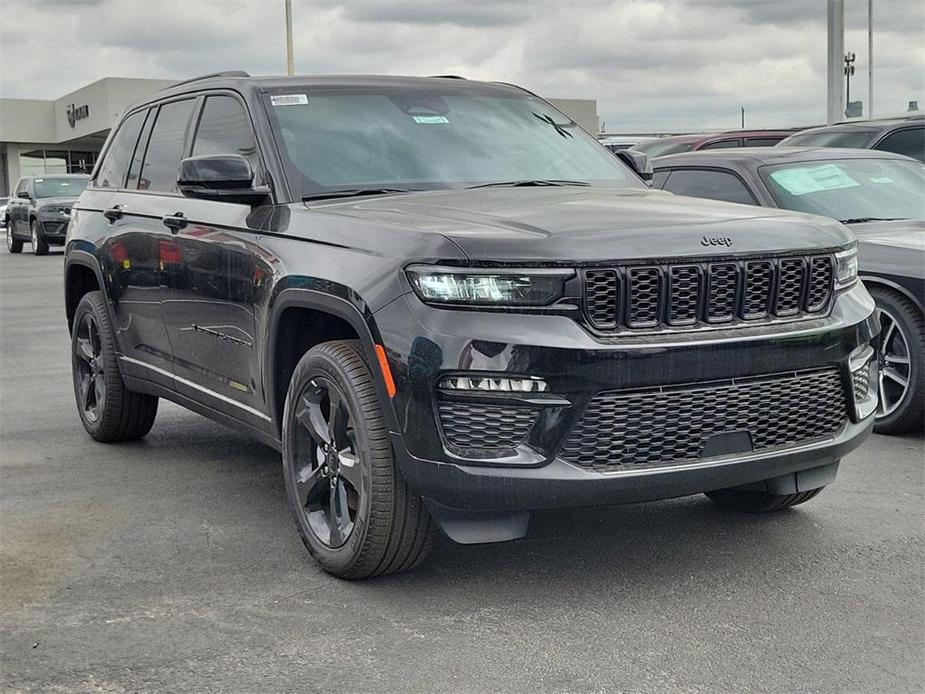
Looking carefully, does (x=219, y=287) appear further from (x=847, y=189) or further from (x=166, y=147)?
(x=847, y=189)

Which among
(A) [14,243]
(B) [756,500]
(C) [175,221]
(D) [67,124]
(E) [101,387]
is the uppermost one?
(D) [67,124]

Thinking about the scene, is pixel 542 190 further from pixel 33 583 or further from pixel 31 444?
pixel 31 444

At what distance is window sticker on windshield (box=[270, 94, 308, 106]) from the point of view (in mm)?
5371

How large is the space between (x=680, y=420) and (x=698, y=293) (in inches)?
16.2

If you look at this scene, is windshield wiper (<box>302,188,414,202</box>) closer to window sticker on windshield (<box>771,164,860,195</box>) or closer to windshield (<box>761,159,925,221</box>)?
windshield (<box>761,159,925,221</box>)

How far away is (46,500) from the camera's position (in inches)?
226

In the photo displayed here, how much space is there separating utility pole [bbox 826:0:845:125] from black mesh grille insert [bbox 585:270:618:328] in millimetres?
19076

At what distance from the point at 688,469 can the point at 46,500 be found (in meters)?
3.16

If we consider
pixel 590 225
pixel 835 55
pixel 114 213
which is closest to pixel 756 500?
pixel 590 225

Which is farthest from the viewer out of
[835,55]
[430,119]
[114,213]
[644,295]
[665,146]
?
[835,55]

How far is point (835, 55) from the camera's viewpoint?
71.3ft

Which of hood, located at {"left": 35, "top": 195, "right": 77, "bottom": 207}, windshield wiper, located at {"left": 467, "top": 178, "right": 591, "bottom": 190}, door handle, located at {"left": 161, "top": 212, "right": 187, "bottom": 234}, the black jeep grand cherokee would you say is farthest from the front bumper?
hood, located at {"left": 35, "top": 195, "right": 77, "bottom": 207}

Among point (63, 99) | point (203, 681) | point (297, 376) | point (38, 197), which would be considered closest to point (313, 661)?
point (203, 681)

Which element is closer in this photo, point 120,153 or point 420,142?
point 420,142
